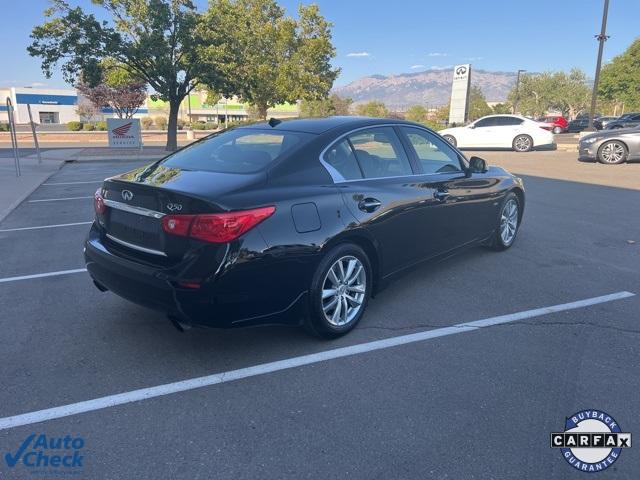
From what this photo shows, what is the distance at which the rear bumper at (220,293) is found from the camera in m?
3.12

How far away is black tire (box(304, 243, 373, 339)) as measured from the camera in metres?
3.56

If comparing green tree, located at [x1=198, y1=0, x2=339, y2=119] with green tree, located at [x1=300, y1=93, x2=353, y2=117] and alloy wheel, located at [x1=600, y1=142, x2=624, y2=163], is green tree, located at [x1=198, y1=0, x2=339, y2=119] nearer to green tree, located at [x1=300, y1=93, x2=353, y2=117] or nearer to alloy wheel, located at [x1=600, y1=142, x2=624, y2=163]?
green tree, located at [x1=300, y1=93, x2=353, y2=117]

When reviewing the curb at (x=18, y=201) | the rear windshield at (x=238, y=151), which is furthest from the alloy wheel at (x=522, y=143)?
the rear windshield at (x=238, y=151)

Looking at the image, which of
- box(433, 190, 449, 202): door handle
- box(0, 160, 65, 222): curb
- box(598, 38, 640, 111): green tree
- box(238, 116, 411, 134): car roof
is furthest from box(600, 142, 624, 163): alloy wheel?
box(598, 38, 640, 111): green tree

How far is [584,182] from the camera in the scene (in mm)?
12352

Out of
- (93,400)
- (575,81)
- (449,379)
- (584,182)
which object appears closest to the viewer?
(93,400)

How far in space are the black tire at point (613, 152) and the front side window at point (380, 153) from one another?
14.1 meters

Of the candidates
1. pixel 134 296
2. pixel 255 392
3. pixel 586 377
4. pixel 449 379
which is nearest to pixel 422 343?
pixel 449 379

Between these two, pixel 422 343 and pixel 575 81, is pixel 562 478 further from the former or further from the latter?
pixel 575 81

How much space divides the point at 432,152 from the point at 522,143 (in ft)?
60.0

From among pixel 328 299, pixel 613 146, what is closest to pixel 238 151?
pixel 328 299

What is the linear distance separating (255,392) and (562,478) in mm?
1708

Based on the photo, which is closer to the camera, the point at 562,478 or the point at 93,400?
the point at 562,478

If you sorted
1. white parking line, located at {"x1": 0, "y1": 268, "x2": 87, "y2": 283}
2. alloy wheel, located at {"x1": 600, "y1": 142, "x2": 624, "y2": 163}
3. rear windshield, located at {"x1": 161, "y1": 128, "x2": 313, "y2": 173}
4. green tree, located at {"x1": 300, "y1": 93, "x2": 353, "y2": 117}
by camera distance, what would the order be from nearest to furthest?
1. rear windshield, located at {"x1": 161, "y1": 128, "x2": 313, "y2": 173}
2. white parking line, located at {"x1": 0, "y1": 268, "x2": 87, "y2": 283}
3. alloy wheel, located at {"x1": 600, "y1": 142, "x2": 624, "y2": 163}
4. green tree, located at {"x1": 300, "y1": 93, "x2": 353, "y2": 117}
